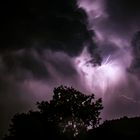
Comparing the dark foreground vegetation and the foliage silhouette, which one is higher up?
the dark foreground vegetation

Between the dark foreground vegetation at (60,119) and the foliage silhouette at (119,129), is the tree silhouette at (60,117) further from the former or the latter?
Result: the foliage silhouette at (119,129)

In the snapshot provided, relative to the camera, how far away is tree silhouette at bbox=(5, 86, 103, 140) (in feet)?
190

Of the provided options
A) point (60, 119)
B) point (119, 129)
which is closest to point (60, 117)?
point (60, 119)

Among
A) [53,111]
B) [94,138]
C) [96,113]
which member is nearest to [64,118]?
[53,111]

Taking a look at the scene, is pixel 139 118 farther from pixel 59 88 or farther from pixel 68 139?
pixel 59 88

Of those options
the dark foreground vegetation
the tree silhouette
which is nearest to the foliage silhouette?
the dark foreground vegetation

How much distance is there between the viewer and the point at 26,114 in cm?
6116

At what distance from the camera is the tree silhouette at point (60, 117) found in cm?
5791

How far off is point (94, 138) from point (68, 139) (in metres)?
12.6

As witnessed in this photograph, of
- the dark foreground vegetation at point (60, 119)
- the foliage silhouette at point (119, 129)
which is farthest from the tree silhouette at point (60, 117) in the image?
the foliage silhouette at point (119, 129)

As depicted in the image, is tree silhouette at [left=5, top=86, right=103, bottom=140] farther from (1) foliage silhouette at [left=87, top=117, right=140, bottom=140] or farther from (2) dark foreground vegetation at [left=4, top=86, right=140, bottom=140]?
(1) foliage silhouette at [left=87, top=117, right=140, bottom=140]

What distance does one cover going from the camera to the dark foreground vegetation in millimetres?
56781

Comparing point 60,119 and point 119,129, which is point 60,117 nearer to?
point 60,119

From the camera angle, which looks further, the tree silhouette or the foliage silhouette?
the tree silhouette
